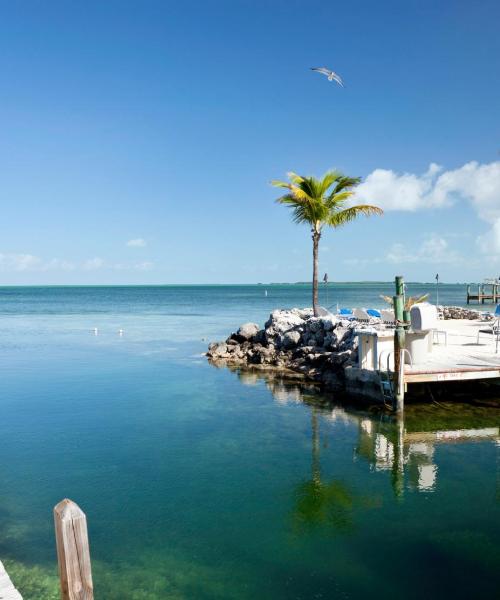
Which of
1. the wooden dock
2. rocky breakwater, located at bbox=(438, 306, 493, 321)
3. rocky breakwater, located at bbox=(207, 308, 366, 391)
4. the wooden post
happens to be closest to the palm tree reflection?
the wooden post

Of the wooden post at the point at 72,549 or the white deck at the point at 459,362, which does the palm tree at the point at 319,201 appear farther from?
the wooden post at the point at 72,549

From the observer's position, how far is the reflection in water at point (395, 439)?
10062 millimetres

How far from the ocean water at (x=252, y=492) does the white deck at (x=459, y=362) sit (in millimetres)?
1420

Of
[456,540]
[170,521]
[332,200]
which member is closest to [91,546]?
[170,521]

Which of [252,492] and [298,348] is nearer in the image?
[252,492]

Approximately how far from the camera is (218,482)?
1102 centimetres

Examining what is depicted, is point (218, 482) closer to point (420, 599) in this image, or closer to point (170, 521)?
point (170, 521)

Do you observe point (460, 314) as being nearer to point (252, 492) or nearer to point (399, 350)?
point (399, 350)

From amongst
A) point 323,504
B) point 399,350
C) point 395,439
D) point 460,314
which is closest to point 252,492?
point 323,504

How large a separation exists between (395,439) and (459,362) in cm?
394

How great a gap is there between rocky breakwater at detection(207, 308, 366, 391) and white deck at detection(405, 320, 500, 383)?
319 cm

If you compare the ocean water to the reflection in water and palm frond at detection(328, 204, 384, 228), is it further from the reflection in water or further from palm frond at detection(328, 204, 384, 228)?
palm frond at detection(328, 204, 384, 228)

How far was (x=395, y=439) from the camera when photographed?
13430 millimetres

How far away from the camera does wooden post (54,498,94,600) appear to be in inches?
165
